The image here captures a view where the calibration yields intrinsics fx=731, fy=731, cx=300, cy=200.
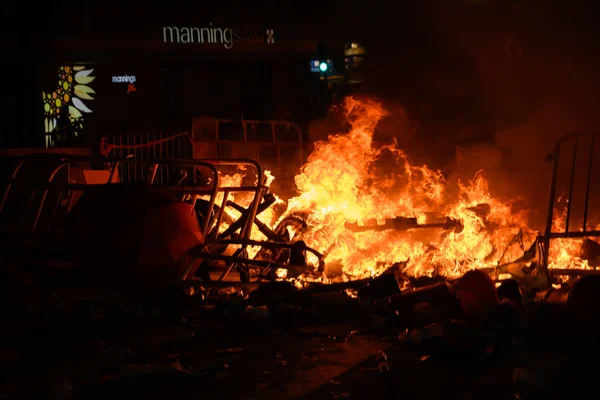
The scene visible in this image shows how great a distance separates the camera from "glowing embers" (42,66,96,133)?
23.0 metres

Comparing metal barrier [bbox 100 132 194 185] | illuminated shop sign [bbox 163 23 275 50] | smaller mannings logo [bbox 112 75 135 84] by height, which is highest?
illuminated shop sign [bbox 163 23 275 50]

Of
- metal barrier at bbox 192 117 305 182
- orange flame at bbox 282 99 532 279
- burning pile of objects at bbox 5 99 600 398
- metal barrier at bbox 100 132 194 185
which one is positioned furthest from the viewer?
metal barrier at bbox 100 132 194 185

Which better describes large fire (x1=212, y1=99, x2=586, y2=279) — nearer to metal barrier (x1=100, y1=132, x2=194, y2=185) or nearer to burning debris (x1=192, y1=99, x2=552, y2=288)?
burning debris (x1=192, y1=99, x2=552, y2=288)

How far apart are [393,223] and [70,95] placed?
16852mm

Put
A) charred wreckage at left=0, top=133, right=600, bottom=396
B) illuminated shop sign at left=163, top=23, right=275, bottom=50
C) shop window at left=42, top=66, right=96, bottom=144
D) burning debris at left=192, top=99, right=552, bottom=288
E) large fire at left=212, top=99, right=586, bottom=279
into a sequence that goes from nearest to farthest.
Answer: charred wreckage at left=0, top=133, right=600, bottom=396
burning debris at left=192, top=99, right=552, bottom=288
large fire at left=212, top=99, right=586, bottom=279
shop window at left=42, top=66, right=96, bottom=144
illuminated shop sign at left=163, top=23, right=275, bottom=50

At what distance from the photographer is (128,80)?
2462 centimetres

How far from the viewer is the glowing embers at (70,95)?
2305 cm

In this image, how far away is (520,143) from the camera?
1386 cm

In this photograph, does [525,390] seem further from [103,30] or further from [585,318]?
[103,30]

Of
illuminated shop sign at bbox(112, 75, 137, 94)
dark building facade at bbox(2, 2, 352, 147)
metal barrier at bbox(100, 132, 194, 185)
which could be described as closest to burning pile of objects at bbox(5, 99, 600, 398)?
metal barrier at bbox(100, 132, 194, 185)

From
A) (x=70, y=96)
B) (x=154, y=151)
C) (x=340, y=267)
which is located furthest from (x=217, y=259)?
(x=70, y=96)

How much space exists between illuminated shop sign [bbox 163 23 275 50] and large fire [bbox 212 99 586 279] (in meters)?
12.9

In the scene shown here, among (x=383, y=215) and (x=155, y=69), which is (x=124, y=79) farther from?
(x=383, y=215)

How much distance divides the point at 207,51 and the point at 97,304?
669 inches
